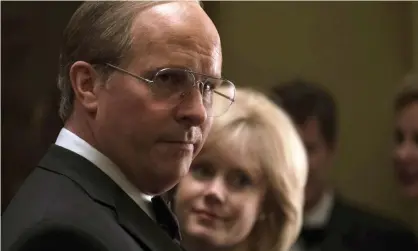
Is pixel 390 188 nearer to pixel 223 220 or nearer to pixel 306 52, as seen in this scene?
pixel 306 52

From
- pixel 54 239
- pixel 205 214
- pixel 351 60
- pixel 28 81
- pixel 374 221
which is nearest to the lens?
pixel 54 239

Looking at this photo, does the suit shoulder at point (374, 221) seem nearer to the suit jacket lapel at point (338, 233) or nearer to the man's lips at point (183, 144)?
the suit jacket lapel at point (338, 233)

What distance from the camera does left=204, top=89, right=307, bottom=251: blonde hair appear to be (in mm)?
1278

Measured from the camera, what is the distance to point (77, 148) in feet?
2.56

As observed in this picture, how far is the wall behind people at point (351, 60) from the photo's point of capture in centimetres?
211

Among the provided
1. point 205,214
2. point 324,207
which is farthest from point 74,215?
point 324,207

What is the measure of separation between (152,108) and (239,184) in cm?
56

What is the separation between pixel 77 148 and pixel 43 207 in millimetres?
117

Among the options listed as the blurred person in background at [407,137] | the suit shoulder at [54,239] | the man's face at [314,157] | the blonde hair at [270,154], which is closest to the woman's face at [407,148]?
the blurred person in background at [407,137]

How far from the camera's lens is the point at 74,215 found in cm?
67

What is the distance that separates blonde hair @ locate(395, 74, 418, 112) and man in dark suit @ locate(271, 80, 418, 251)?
0.21m

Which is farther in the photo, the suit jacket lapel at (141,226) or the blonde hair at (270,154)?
the blonde hair at (270,154)

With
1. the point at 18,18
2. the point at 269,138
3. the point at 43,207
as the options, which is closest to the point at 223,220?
the point at 269,138

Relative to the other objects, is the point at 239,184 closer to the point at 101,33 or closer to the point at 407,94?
the point at 101,33
